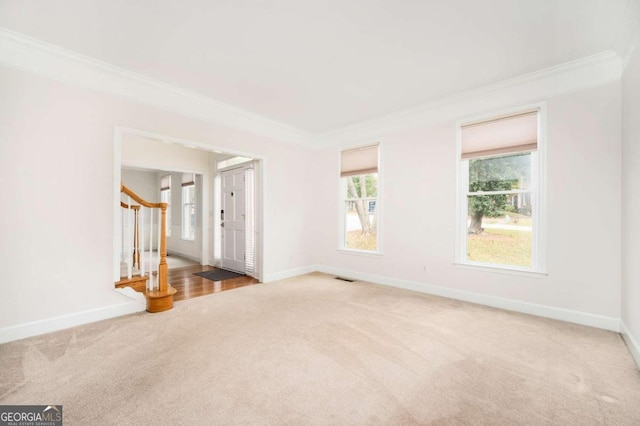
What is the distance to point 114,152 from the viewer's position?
303cm

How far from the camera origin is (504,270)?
10.9ft

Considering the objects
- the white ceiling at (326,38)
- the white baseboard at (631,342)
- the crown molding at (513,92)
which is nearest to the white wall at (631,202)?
the white baseboard at (631,342)

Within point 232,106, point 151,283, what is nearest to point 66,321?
point 151,283

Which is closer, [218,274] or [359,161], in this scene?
[359,161]

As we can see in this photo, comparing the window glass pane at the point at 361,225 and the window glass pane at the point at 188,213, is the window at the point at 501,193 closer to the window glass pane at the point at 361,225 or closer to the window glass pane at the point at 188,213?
the window glass pane at the point at 361,225

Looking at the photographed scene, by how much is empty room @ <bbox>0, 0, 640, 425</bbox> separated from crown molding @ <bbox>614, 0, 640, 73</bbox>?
25mm

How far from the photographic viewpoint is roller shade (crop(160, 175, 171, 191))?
25.9 feet

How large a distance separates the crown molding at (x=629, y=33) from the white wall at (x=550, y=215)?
34 cm

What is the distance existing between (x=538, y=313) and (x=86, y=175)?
17.6ft

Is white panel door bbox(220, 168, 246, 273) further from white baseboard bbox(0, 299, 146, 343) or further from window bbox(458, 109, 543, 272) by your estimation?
window bbox(458, 109, 543, 272)

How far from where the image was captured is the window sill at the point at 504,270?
3099 mm

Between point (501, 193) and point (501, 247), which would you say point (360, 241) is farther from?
point (501, 193)

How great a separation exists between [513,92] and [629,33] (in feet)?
3.40

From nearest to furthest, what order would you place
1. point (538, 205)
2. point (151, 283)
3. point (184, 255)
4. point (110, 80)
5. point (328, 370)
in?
point (328, 370), point (110, 80), point (538, 205), point (151, 283), point (184, 255)
